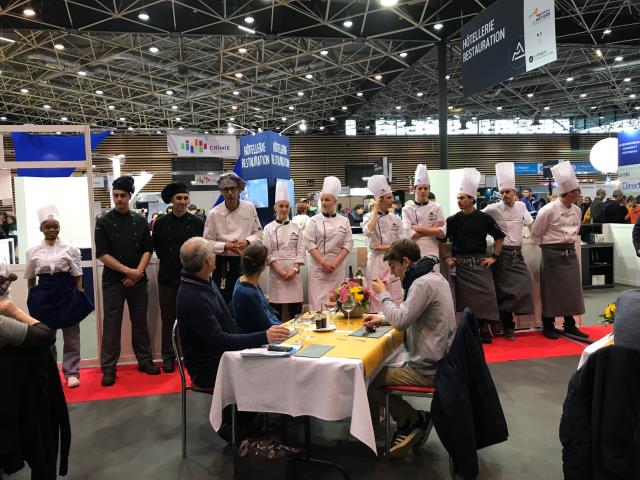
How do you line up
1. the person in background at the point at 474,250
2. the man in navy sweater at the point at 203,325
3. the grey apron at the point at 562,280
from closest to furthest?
the man in navy sweater at the point at 203,325 < the person in background at the point at 474,250 < the grey apron at the point at 562,280

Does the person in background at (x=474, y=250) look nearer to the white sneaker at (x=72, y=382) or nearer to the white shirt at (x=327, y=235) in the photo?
the white shirt at (x=327, y=235)

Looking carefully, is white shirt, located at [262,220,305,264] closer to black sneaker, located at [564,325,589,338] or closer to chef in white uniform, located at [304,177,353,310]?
chef in white uniform, located at [304,177,353,310]

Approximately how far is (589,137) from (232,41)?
18.3 m

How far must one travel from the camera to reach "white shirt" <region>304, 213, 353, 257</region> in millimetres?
4492

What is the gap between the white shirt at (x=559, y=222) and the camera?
4992mm

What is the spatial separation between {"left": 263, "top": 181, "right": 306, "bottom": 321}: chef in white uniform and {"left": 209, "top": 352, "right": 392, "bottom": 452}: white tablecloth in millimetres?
2103

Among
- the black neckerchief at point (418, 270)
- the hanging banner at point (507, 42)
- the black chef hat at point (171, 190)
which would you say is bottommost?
the black neckerchief at point (418, 270)

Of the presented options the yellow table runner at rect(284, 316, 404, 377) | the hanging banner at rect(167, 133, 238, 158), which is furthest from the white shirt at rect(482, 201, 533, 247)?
the hanging banner at rect(167, 133, 238, 158)

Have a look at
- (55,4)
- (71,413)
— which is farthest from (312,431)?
(55,4)

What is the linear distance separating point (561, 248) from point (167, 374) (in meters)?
4.01

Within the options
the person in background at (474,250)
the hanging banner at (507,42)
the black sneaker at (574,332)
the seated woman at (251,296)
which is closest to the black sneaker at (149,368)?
the seated woman at (251,296)

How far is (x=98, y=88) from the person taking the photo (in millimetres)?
15094

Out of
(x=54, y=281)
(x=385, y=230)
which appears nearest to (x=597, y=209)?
(x=385, y=230)

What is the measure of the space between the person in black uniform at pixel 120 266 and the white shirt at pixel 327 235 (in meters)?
1.41
